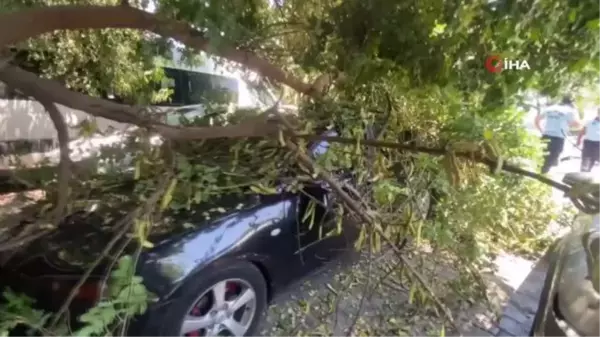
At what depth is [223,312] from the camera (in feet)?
9.81

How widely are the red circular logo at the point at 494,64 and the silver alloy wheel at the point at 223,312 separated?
1841 millimetres

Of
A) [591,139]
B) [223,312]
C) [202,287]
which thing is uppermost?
[591,139]

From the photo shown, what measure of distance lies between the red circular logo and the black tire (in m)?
1.76

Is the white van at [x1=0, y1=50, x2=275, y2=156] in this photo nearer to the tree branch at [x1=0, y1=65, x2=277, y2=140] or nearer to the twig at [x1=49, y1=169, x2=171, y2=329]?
the tree branch at [x1=0, y1=65, x2=277, y2=140]

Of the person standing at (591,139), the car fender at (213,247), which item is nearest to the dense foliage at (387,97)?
the car fender at (213,247)

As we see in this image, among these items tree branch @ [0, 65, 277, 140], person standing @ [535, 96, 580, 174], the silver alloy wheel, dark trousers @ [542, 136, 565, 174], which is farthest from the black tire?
dark trousers @ [542, 136, 565, 174]

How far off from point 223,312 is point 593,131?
6.85 m

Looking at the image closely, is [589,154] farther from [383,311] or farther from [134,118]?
[134,118]

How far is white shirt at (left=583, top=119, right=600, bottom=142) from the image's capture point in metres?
7.55

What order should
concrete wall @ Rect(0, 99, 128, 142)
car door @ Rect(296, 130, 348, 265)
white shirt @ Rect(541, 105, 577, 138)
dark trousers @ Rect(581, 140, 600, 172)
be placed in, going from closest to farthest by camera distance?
car door @ Rect(296, 130, 348, 265) < concrete wall @ Rect(0, 99, 128, 142) < white shirt @ Rect(541, 105, 577, 138) < dark trousers @ Rect(581, 140, 600, 172)

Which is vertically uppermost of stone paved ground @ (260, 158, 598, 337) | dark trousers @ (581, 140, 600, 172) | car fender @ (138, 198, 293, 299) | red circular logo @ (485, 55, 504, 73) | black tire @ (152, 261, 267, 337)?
red circular logo @ (485, 55, 504, 73)

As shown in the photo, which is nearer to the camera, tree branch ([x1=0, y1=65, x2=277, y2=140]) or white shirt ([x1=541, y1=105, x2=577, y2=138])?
tree branch ([x1=0, y1=65, x2=277, y2=140])

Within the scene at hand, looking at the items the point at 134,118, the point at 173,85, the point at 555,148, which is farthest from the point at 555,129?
the point at 134,118

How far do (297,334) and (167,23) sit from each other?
216cm
